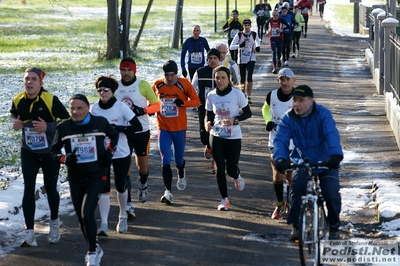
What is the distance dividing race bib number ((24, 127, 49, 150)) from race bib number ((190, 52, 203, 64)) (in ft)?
31.1

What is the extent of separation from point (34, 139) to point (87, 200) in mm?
1260

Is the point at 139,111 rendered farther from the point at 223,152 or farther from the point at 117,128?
the point at 223,152

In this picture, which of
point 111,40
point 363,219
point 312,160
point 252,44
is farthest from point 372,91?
point 312,160

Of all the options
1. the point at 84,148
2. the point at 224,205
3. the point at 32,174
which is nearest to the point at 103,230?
the point at 32,174

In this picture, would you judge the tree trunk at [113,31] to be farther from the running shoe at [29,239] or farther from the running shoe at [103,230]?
the running shoe at [29,239]

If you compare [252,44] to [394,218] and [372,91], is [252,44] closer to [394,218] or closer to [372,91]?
[372,91]

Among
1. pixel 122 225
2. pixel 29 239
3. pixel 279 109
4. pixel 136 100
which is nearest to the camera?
pixel 29 239

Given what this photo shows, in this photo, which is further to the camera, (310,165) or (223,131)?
(223,131)

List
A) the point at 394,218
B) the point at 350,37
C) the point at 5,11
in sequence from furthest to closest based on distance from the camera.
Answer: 1. the point at 5,11
2. the point at 350,37
3. the point at 394,218

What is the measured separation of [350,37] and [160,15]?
27939 millimetres

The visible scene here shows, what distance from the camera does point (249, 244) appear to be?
939cm

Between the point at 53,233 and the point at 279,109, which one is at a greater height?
the point at 279,109

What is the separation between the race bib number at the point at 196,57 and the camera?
18.7m

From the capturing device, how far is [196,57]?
18750 mm
